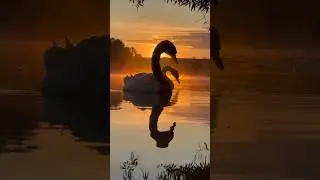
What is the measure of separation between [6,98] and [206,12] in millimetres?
1055

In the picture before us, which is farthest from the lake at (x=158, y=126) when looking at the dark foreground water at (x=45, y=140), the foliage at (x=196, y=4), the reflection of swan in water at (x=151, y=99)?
the foliage at (x=196, y=4)

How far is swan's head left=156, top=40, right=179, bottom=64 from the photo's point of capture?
278 centimetres

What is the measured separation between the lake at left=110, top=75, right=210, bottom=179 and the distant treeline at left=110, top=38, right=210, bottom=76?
4cm

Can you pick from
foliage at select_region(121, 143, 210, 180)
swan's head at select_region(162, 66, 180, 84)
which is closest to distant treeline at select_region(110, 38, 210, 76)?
Answer: swan's head at select_region(162, 66, 180, 84)

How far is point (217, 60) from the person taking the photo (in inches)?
110

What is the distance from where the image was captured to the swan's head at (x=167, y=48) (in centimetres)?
278

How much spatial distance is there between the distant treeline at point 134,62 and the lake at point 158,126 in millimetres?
39

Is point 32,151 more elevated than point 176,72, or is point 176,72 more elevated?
point 176,72

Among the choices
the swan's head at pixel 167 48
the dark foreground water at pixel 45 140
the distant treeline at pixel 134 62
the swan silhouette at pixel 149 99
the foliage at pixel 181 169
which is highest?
the swan's head at pixel 167 48

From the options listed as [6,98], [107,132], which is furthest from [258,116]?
[6,98]

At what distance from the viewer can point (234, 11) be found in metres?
2.79

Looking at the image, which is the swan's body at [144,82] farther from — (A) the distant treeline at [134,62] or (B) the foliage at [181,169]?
(B) the foliage at [181,169]

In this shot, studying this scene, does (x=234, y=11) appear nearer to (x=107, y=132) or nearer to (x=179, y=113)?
(x=179, y=113)

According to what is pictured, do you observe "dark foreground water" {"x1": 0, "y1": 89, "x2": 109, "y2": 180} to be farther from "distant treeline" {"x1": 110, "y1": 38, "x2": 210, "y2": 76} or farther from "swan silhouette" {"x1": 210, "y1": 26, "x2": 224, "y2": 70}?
"swan silhouette" {"x1": 210, "y1": 26, "x2": 224, "y2": 70}
